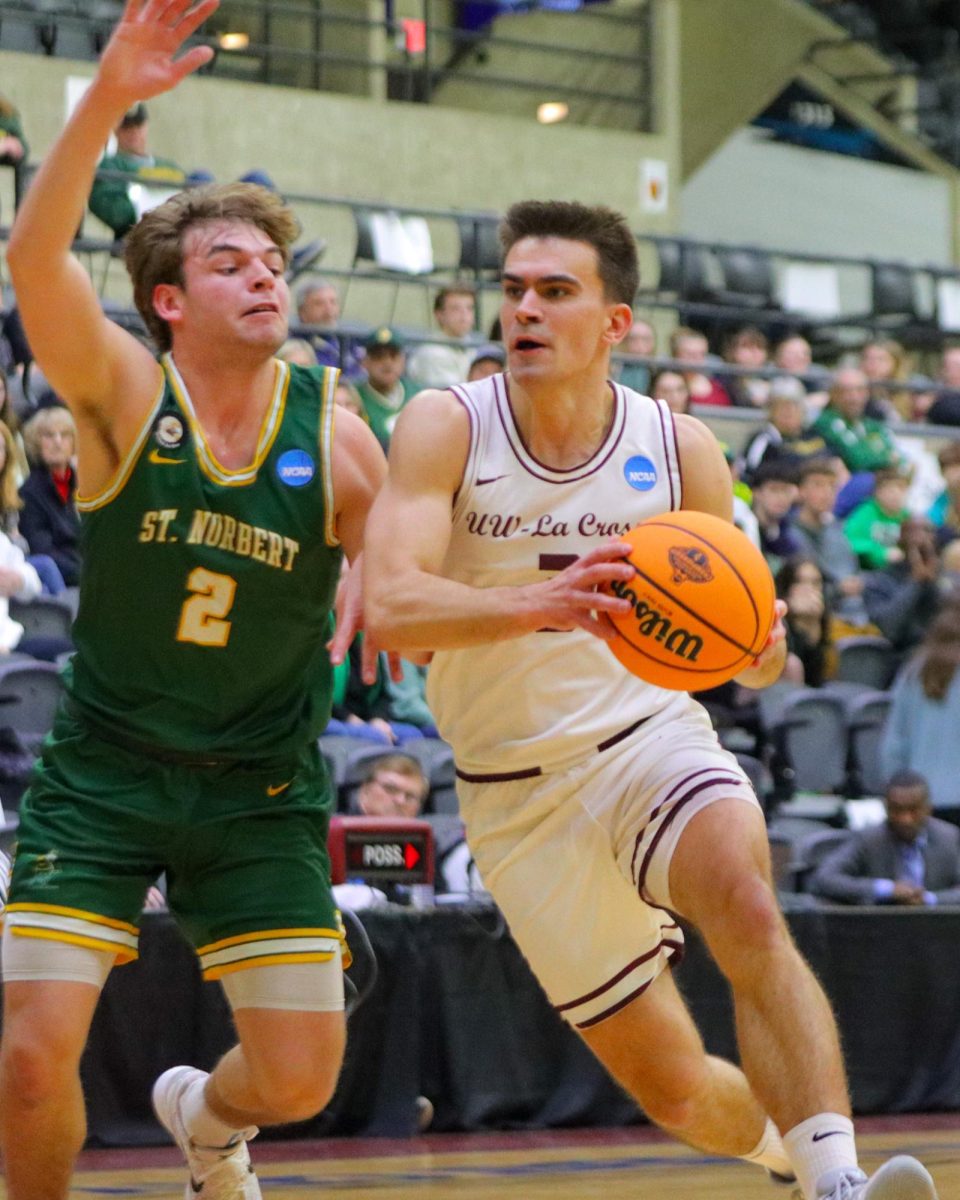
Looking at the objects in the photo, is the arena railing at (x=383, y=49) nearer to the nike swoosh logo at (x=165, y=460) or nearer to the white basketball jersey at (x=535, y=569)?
the white basketball jersey at (x=535, y=569)

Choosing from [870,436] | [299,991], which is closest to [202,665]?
[299,991]

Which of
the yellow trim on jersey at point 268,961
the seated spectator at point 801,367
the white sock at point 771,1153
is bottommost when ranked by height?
the white sock at point 771,1153

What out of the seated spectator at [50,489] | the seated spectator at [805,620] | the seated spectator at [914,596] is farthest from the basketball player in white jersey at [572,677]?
the seated spectator at [914,596]

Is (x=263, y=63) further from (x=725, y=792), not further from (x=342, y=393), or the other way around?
(x=725, y=792)

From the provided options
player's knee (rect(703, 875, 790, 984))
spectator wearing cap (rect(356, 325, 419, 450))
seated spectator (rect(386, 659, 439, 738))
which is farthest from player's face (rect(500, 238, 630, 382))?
spectator wearing cap (rect(356, 325, 419, 450))

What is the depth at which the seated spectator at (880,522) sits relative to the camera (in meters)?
12.7

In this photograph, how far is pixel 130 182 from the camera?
11414 mm

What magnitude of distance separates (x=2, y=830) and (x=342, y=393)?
3.28 m

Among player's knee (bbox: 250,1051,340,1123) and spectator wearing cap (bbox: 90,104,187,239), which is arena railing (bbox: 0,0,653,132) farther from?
player's knee (bbox: 250,1051,340,1123)

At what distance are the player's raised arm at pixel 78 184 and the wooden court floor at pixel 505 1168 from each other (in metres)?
2.68

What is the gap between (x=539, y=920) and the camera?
458cm

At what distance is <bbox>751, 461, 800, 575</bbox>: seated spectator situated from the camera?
452 inches

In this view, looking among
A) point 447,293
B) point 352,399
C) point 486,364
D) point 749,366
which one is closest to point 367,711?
point 352,399

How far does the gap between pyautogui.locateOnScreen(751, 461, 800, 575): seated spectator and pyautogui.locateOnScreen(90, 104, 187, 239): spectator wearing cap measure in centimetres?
368
